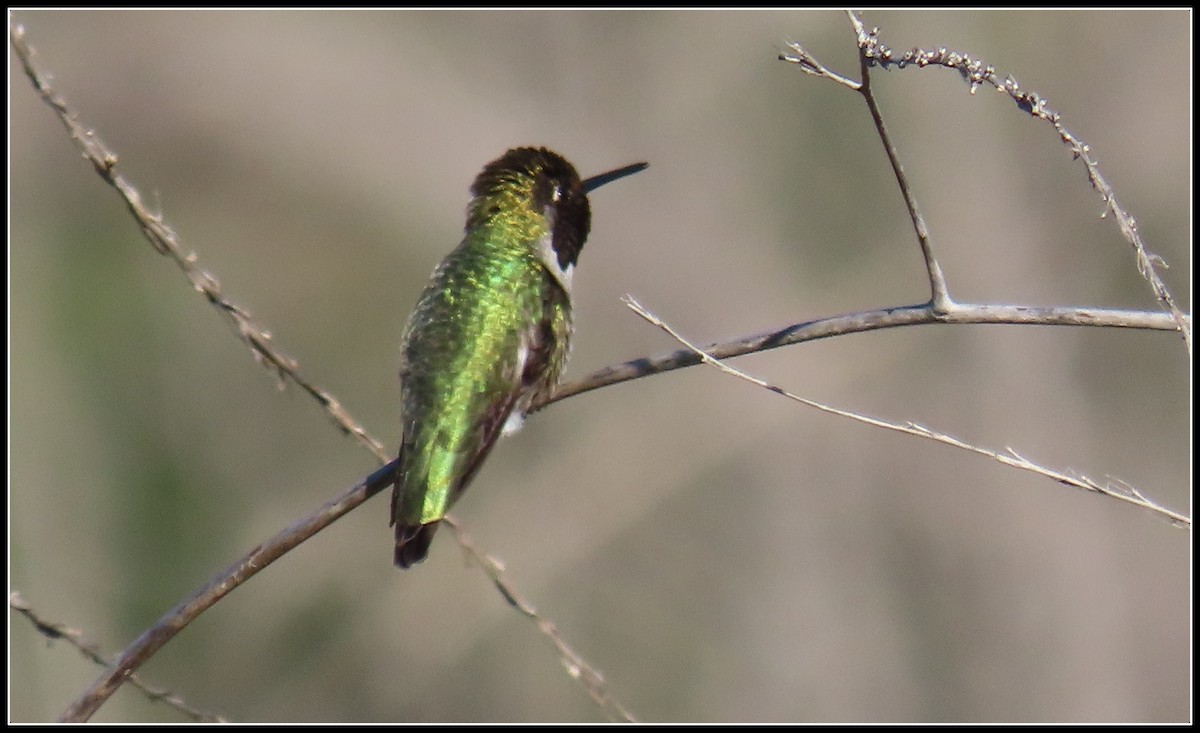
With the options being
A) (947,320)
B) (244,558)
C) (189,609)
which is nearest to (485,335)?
(244,558)

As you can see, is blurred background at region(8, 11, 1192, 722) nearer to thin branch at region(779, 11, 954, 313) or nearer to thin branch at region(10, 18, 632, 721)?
thin branch at region(10, 18, 632, 721)

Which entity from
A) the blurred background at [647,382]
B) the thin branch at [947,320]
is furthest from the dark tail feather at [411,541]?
the blurred background at [647,382]

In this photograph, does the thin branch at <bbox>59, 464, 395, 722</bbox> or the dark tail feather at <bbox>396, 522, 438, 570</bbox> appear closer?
the thin branch at <bbox>59, 464, 395, 722</bbox>

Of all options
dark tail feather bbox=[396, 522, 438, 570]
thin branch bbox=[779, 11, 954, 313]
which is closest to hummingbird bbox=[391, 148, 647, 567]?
dark tail feather bbox=[396, 522, 438, 570]

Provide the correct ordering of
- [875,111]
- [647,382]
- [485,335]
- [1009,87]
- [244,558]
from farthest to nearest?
[647,382] → [485,335] → [244,558] → [875,111] → [1009,87]

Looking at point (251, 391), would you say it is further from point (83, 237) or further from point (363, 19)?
point (363, 19)

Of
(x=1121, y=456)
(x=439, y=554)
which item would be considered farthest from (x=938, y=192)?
(x=439, y=554)

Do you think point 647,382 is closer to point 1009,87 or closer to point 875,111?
point 875,111
